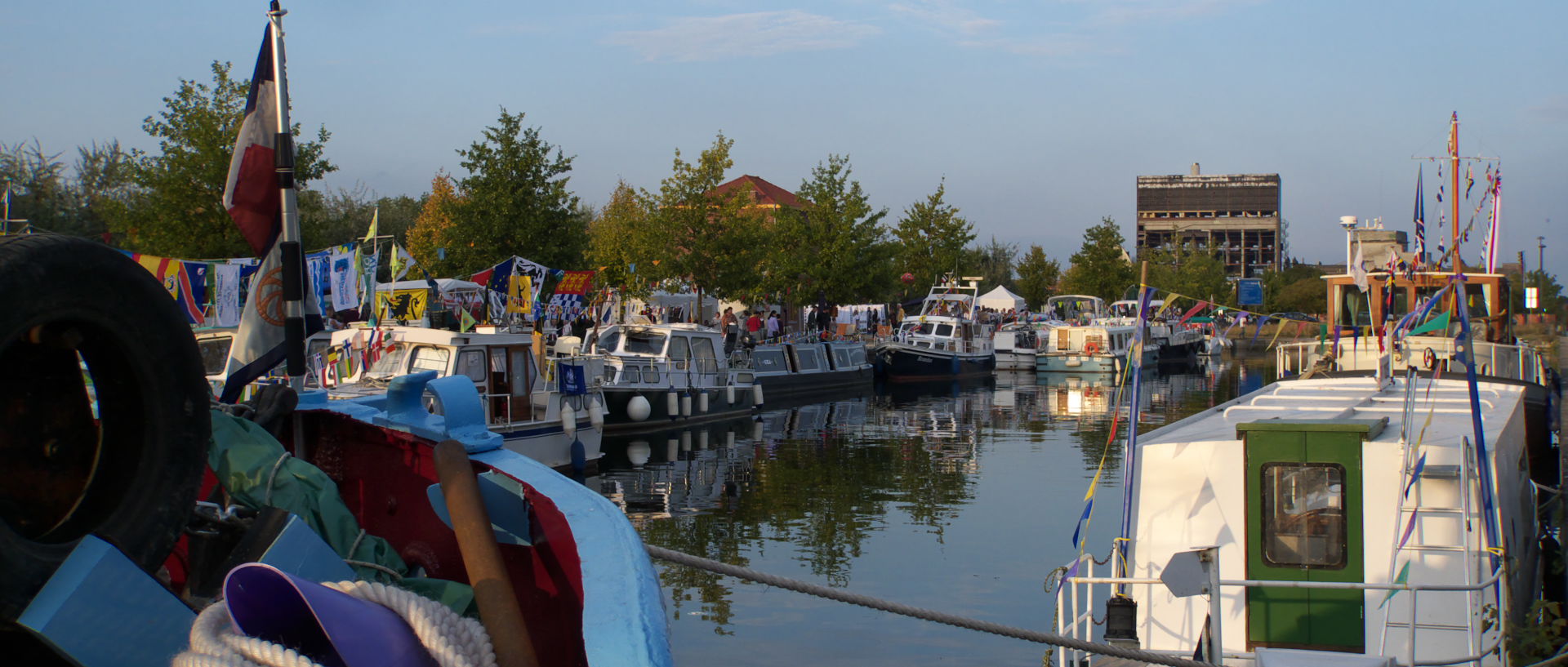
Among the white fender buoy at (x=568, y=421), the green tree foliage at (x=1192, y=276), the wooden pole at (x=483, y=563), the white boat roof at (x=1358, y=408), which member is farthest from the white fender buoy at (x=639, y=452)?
the green tree foliage at (x=1192, y=276)

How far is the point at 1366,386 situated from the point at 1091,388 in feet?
106

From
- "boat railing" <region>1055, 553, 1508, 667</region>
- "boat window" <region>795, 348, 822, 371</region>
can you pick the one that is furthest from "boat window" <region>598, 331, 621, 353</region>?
"boat railing" <region>1055, 553, 1508, 667</region>

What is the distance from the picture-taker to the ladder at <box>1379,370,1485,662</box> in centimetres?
770

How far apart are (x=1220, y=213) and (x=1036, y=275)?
2349 inches

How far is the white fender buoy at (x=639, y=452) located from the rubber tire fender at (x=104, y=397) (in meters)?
18.7

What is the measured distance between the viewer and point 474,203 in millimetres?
32688

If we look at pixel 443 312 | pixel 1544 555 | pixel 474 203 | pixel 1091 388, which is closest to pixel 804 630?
pixel 1544 555

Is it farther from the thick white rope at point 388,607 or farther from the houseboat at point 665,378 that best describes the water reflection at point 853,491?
the thick white rope at point 388,607

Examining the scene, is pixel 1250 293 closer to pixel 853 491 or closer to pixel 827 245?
pixel 827 245

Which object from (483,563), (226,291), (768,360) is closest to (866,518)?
(226,291)

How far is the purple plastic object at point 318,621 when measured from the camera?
316cm

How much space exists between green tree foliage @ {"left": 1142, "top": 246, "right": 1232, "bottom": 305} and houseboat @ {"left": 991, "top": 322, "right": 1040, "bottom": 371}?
27351 millimetres

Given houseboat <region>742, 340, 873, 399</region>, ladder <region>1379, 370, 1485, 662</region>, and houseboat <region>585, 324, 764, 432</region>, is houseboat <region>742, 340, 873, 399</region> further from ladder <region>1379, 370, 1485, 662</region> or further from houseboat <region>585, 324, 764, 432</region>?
ladder <region>1379, 370, 1485, 662</region>

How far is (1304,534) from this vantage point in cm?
821
